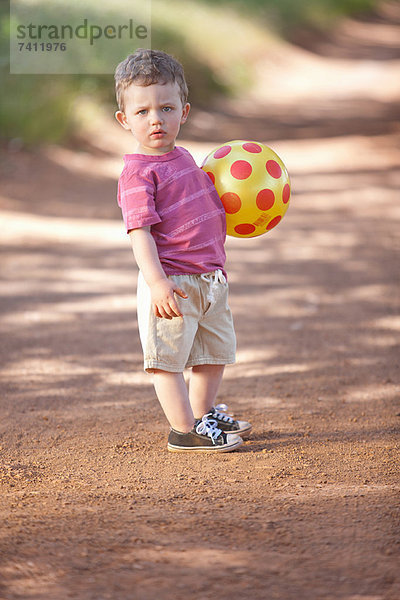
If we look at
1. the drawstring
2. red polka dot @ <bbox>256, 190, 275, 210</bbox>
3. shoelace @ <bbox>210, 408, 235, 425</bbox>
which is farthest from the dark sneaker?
red polka dot @ <bbox>256, 190, 275, 210</bbox>

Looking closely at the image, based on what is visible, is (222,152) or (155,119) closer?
(155,119)

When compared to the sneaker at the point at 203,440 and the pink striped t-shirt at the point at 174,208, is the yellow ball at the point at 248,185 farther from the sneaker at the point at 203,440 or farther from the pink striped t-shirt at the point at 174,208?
the sneaker at the point at 203,440

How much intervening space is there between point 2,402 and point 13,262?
2.71 metres

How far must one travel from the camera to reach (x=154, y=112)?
2.79 metres

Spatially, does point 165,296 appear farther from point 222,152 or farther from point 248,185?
point 222,152

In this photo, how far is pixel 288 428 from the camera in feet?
11.1

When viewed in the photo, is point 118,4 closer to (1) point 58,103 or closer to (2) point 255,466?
(1) point 58,103

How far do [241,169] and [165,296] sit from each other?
631 mm

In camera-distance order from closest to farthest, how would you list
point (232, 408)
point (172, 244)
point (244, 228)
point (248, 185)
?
point (172, 244), point (248, 185), point (244, 228), point (232, 408)

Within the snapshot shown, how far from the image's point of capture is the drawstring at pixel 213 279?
2.95 m

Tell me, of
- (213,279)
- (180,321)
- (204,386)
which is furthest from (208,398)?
(213,279)

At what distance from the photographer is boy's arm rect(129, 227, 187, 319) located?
2.77m

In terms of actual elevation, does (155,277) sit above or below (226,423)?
above

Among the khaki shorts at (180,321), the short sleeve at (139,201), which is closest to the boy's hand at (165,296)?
the khaki shorts at (180,321)
